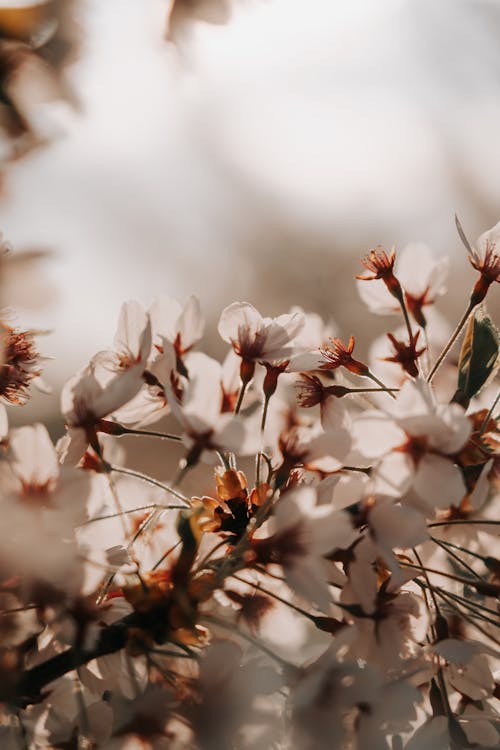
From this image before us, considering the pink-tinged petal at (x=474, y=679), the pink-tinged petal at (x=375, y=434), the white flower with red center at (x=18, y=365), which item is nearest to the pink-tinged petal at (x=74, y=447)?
the white flower with red center at (x=18, y=365)

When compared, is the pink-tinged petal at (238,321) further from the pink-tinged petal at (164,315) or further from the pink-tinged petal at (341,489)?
the pink-tinged petal at (341,489)

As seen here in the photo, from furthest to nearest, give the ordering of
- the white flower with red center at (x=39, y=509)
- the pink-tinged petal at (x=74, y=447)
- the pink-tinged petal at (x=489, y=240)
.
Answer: the pink-tinged petal at (x=489, y=240)
the pink-tinged petal at (x=74, y=447)
the white flower with red center at (x=39, y=509)

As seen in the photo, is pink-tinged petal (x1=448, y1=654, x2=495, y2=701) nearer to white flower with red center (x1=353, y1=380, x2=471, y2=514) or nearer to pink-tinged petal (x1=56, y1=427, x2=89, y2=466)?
white flower with red center (x1=353, y1=380, x2=471, y2=514)

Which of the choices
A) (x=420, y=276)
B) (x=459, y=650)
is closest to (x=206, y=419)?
(x=459, y=650)

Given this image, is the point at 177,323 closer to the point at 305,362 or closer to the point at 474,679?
the point at 305,362

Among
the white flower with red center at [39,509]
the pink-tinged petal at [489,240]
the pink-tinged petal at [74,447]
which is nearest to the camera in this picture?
the white flower with red center at [39,509]

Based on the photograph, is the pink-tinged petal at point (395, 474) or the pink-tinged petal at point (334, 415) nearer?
the pink-tinged petal at point (395, 474)

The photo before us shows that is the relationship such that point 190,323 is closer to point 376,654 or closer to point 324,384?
point 324,384
